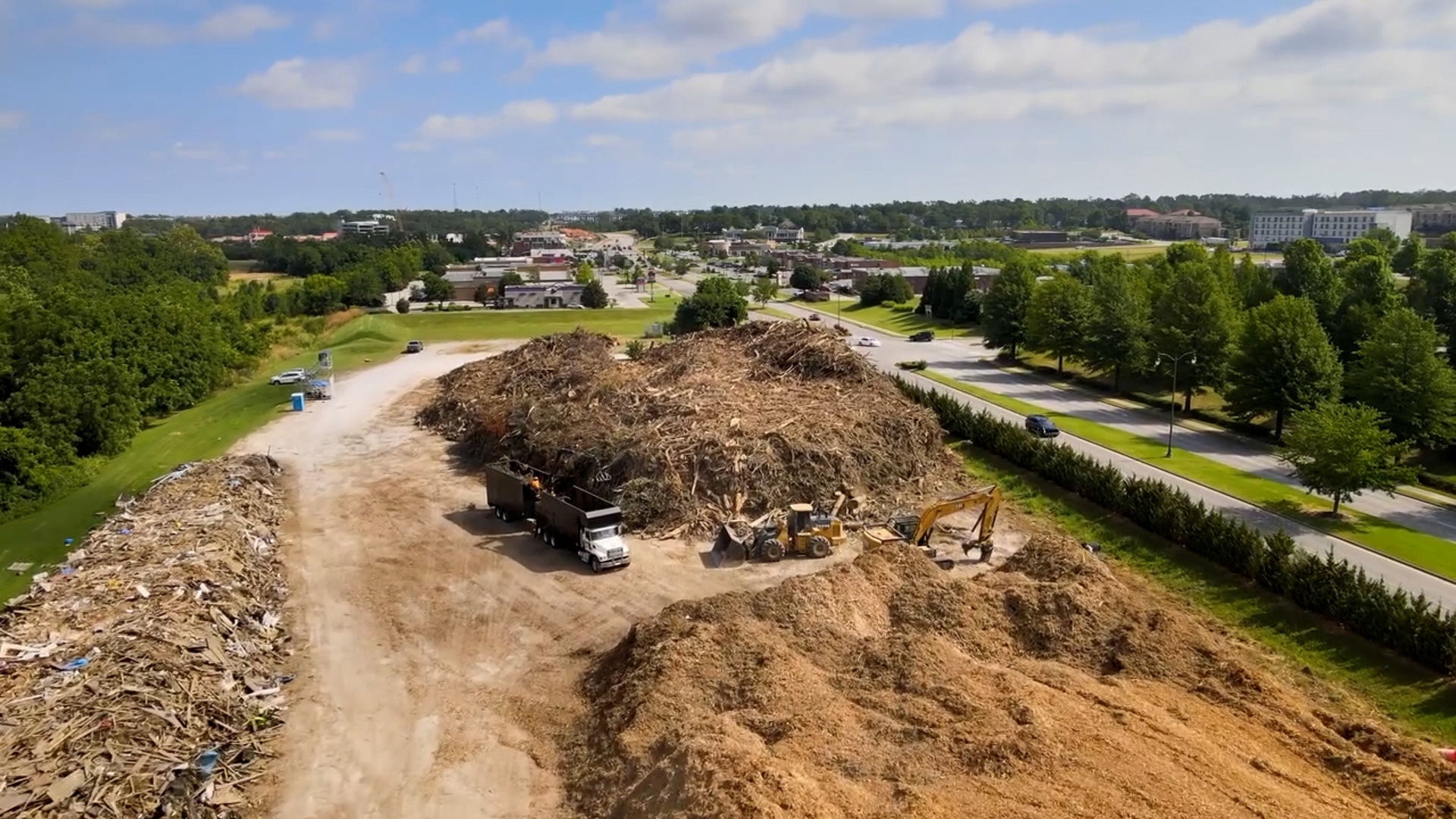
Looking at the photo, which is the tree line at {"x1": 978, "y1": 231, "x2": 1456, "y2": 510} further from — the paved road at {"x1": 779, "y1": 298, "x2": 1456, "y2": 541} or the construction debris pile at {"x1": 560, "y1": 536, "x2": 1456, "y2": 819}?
the construction debris pile at {"x1": 560, "y1": 536, "x2": 1456, "y2": 819}

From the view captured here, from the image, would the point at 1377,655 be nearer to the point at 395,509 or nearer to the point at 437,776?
the point at 437,776

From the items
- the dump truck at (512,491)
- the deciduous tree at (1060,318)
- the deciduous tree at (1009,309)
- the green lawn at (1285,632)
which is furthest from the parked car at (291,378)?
the deciduous tree at (1060,318)

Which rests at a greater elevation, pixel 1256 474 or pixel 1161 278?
pixel 1161 278

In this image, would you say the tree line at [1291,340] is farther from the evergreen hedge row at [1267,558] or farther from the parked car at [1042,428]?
the parked car at [1042,428]

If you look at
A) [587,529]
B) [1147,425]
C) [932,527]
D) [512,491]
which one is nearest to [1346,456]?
[932,527]

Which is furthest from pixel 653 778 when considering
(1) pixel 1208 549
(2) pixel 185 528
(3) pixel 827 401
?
(3) pixel 827 401

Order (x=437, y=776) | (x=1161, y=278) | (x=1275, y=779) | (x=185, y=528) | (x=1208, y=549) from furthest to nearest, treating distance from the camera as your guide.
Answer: (x=1161, y=278) → (x=185, y=528) → (x=1208, y=549) → (x=437, y=776) → (x=1275, y=779)
